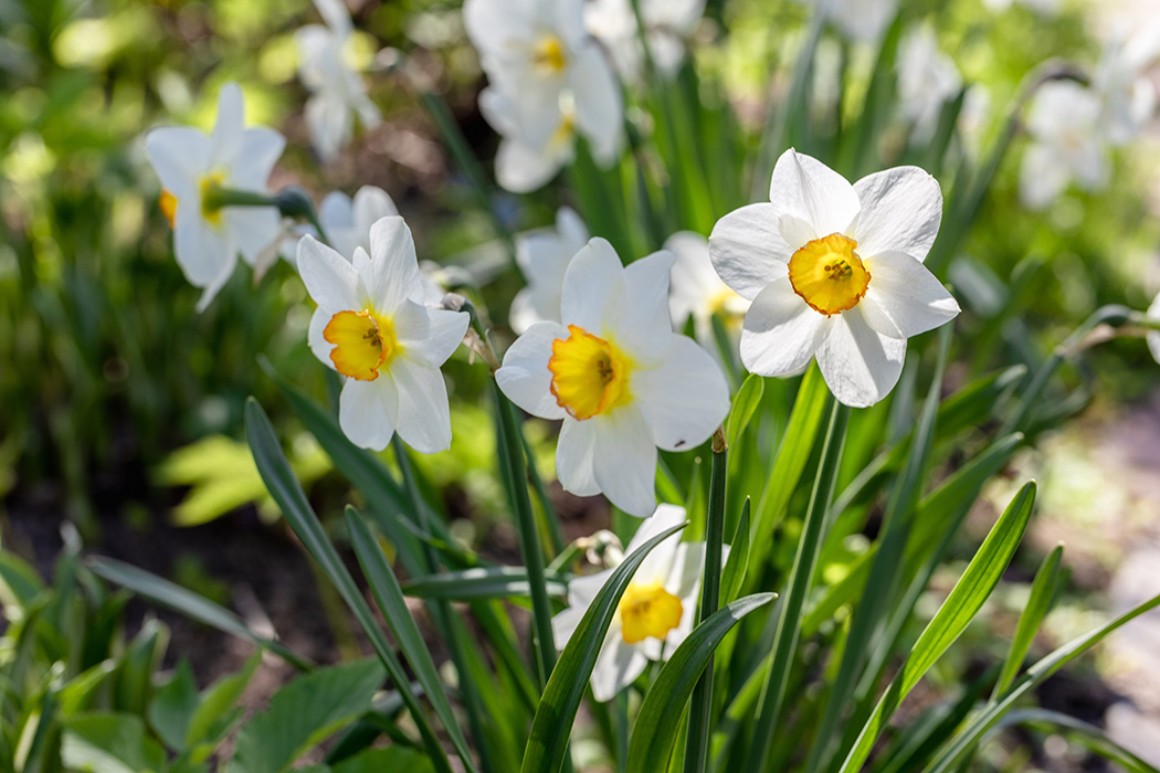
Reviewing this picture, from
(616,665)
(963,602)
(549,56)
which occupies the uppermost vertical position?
(549,56)

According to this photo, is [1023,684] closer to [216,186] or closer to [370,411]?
[370,411]

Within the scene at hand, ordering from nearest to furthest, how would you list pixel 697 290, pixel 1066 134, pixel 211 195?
pixel 211 195 → pixel 697 290 → pixel 1066 134

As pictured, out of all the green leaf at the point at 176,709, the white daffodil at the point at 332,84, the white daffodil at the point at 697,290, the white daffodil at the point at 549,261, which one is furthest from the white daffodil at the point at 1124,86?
the green leaf at the point at 176,709

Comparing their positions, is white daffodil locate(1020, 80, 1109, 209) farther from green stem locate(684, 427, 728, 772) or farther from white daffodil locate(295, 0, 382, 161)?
green stem locate(684, 427, 728, 772)

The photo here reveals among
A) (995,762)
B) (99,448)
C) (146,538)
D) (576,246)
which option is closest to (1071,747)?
(995,762)

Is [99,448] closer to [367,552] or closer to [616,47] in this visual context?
[616,47]

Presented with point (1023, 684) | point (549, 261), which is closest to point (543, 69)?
point (549, 261)

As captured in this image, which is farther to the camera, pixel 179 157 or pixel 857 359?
pixel 179 157
